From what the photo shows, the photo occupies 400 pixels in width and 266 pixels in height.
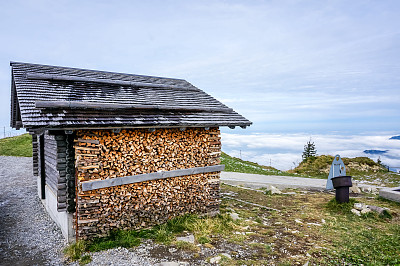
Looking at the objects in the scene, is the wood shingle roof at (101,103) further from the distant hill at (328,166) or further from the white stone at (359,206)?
the distant hill at (328,166)

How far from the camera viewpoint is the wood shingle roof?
660cm

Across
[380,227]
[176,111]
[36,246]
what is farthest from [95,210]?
[380,227]

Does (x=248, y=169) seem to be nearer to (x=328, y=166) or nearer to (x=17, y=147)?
(x=328, y=166)

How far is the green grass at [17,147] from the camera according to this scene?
1084 inches

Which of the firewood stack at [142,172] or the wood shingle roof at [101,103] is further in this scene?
the firewood stack at [142,172]

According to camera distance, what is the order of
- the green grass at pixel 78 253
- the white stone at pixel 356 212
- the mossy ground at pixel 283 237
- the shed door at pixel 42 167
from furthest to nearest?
the shed door at pixel 42 167 → the white stone at pixel 356 212 → the mossy ground at pixel 283 237 → the green grass at pixel 78 253

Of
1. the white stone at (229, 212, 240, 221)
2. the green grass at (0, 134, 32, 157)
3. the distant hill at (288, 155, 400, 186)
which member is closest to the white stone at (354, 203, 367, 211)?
the white stone at (229, 212, 240, 221)

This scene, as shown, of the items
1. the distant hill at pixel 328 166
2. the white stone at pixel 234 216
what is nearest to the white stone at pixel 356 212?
the white stone at pixel 234 216

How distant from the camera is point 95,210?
7.05m

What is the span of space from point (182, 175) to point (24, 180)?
12535mm

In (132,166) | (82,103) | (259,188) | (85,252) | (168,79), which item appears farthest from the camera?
(259,188)

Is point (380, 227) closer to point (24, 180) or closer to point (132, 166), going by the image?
point (132, 166)

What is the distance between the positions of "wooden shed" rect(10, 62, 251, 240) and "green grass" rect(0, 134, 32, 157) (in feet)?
69.6

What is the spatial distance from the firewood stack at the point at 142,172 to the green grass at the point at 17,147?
24.7 meters
